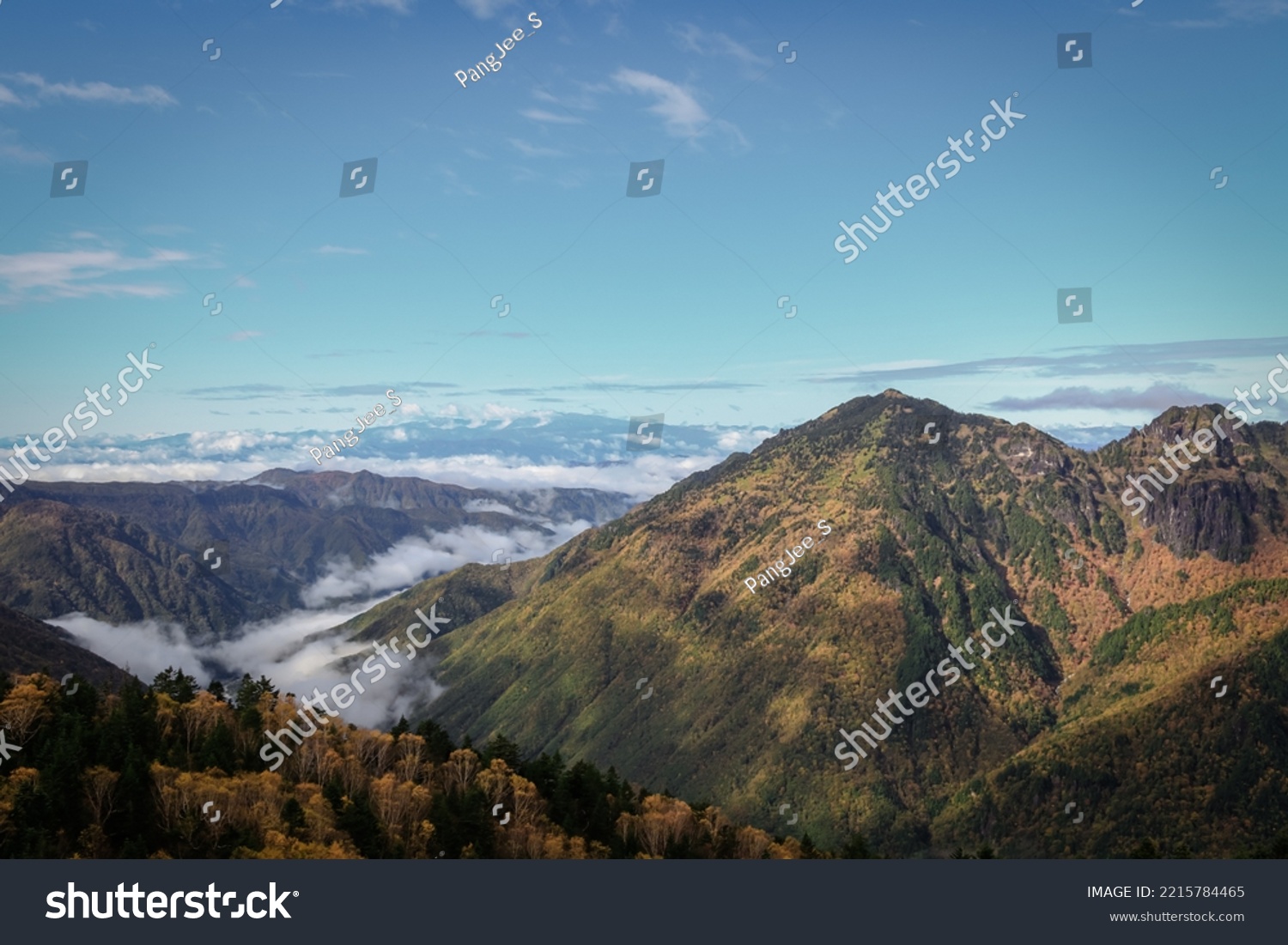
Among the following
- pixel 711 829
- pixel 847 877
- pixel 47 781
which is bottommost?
pixel 711 829

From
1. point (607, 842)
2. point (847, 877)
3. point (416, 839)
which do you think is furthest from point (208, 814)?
point (847, 877)

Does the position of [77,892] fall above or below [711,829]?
above

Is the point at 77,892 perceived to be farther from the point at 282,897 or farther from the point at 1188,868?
the point at 1188,868

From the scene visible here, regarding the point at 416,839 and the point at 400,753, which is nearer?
the point at 416,839

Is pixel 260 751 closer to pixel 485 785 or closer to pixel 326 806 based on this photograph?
pixel 326 806

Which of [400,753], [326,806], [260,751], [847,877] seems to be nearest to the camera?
[847,877]

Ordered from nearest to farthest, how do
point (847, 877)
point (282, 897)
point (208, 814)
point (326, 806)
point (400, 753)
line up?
point (282, 897) < point (847, 877) < point (208, 814) < point (326, 806) < point (400, 753)
